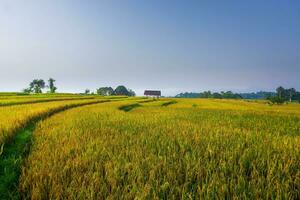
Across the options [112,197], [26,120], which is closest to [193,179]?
[112,197]

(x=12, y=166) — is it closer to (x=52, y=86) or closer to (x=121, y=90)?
(x=52, y=86)

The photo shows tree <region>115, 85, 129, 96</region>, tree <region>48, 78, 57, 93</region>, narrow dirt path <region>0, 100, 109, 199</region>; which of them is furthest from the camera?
tree <region>115, 85, 129, 96</region>

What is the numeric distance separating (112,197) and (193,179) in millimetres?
1314

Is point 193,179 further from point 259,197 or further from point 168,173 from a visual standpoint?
point 259,197

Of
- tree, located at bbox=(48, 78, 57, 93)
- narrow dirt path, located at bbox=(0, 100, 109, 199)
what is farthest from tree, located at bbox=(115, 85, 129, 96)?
narrow dirt path, located at bbox=(0, 100, 109, 199)

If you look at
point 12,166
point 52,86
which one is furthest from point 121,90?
point 12,166

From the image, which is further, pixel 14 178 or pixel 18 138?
pixel 18 138

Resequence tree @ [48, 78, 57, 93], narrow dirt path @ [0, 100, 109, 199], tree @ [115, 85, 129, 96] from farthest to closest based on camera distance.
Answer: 1. tree @ [115, 85, 129, 96]
2. tree @ [48, 78, 57, 93]
3. narrow dirt path @ [0, 100, 109, 199]

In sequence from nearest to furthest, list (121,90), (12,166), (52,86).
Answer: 1. (12,166)
2. (52,86)
3. (121,90)

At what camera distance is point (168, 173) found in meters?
4.23

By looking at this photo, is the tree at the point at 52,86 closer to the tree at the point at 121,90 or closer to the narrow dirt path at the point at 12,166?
the tree at the point at 121,90

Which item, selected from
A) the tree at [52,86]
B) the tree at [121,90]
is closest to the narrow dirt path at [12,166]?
the tree at [52,86]

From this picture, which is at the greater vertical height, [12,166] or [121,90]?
[121,90]

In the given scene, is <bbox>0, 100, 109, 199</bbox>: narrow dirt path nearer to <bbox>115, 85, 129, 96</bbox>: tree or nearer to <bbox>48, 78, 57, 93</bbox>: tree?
<bbox>48, 78, 57, 93</bbox>: tree
